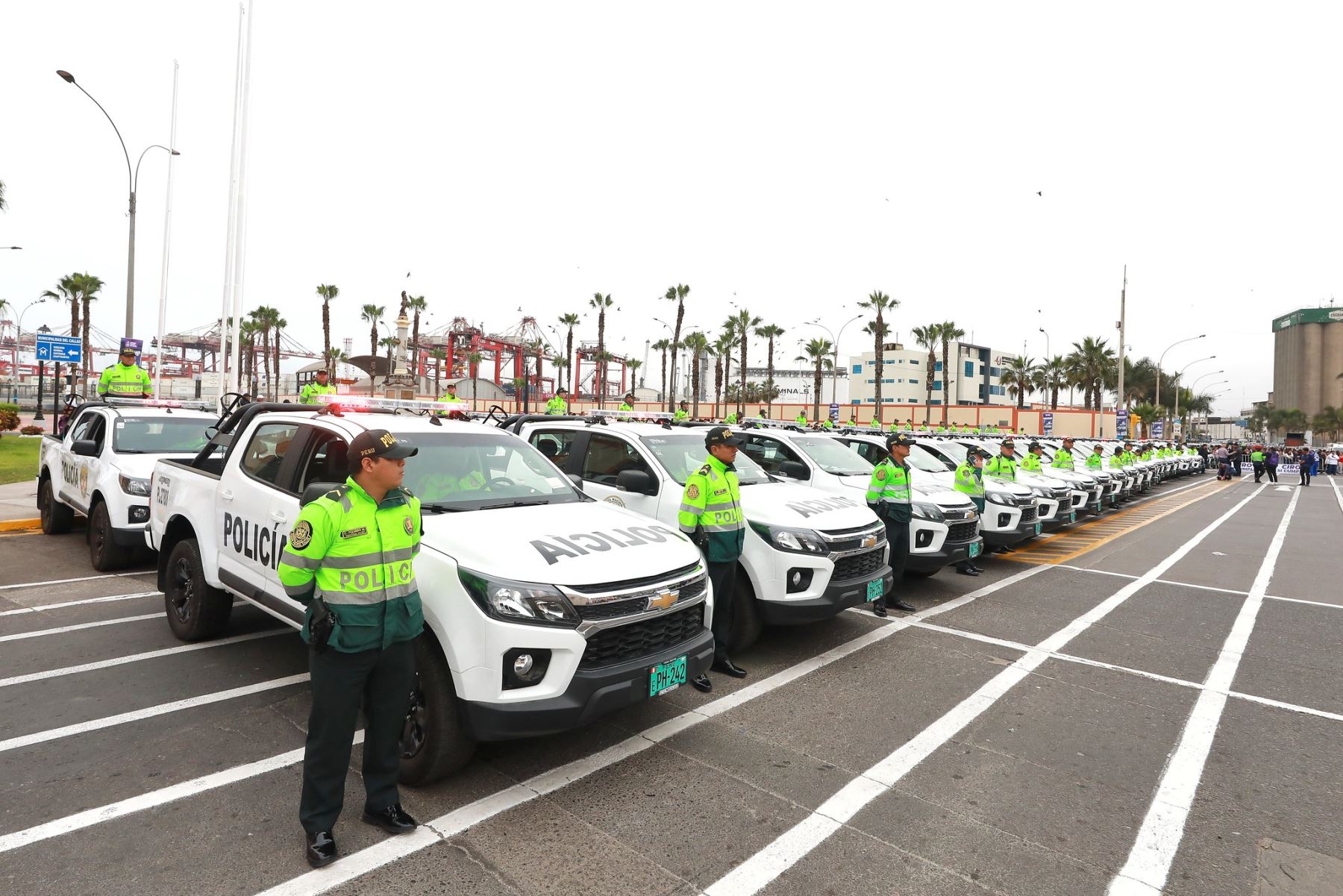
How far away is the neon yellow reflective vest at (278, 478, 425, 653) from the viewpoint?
294 cm

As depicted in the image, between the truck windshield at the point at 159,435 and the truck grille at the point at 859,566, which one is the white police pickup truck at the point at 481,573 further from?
the truck windshield at the point at 159,435

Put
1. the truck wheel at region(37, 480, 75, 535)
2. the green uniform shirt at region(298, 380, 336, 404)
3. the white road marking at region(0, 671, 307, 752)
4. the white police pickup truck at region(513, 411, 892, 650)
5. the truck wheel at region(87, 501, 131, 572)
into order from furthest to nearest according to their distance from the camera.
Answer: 1. the truck wheel at region(37, 480, 75, 535)
2. the green uniform shirt at region(298, 380, 336, 404)
3. the truck wheel at region(87, 501, 131, 572)
4. the white police pickup truck at region(513, 411, 892, 650)
5. the white road marking at region(0, 671, 307, 752)

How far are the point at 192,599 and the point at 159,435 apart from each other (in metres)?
4.19

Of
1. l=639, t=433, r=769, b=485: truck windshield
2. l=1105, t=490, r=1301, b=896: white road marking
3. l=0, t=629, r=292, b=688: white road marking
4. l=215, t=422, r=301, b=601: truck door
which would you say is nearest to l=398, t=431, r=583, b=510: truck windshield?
l=215, t=422, r=301, b=601: truck door

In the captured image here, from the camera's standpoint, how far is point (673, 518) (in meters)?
6.29

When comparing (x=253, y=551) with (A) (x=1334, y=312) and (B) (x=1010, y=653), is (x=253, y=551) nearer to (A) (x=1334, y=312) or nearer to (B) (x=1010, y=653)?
(B) (x=1010, y=653)

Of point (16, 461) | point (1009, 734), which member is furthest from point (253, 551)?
point (16, 461)

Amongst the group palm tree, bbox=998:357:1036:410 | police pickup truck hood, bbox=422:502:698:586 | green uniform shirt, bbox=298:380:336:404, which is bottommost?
police pickup truck hood, bbox=422:502:698:586

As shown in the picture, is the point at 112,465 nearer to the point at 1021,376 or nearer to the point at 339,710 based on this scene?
the point at 339,710

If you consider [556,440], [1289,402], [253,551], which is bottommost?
[253,551]

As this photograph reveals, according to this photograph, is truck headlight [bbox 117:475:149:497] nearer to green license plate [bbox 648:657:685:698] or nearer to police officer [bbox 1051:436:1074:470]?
green license plate [bbox 648:657:685:698]

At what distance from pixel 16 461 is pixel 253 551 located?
62.5ft

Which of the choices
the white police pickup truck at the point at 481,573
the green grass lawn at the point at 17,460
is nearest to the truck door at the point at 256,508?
the white police pickup truck at the point at 481,573

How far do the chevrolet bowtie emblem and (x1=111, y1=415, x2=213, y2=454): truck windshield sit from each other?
706 centimetres
